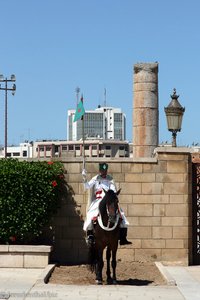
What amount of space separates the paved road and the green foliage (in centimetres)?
136

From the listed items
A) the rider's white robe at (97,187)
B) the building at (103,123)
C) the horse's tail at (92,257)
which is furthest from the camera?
the building at (103,123)

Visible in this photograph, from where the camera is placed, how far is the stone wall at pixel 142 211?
16.3m

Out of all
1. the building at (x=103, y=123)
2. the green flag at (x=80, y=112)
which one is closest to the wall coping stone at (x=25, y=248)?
the green flag at (x=80, y=112)

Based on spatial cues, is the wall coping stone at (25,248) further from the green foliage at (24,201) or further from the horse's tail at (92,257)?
the horse's tail at (92,257)

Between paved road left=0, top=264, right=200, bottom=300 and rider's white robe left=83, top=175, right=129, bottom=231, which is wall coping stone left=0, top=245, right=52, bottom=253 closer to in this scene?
paved road left=0, top=264, right=200, bottom=300

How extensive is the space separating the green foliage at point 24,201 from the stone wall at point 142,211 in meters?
0.97

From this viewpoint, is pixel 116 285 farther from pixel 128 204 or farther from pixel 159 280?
pixel 128 204

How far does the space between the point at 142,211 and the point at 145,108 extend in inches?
335

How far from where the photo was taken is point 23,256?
1498cm

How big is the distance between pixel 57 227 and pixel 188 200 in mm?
3165

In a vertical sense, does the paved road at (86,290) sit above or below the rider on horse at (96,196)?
below

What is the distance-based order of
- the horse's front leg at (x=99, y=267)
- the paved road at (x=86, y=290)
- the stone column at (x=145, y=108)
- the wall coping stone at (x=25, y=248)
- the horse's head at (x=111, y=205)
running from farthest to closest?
the stone column at (x=145, y=108)
the wall coping stone at (x=25, y=248)
the horse's front leg at (x=99, y=267)
the horse's head at (x=111, y=205)
the paved road at (x=86, y=290)

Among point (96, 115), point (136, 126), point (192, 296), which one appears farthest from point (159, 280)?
point (96, 115)

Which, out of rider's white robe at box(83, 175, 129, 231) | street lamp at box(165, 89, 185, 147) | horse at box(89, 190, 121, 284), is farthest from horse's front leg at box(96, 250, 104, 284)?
street lamp at box(165, 89, 185, 147)
